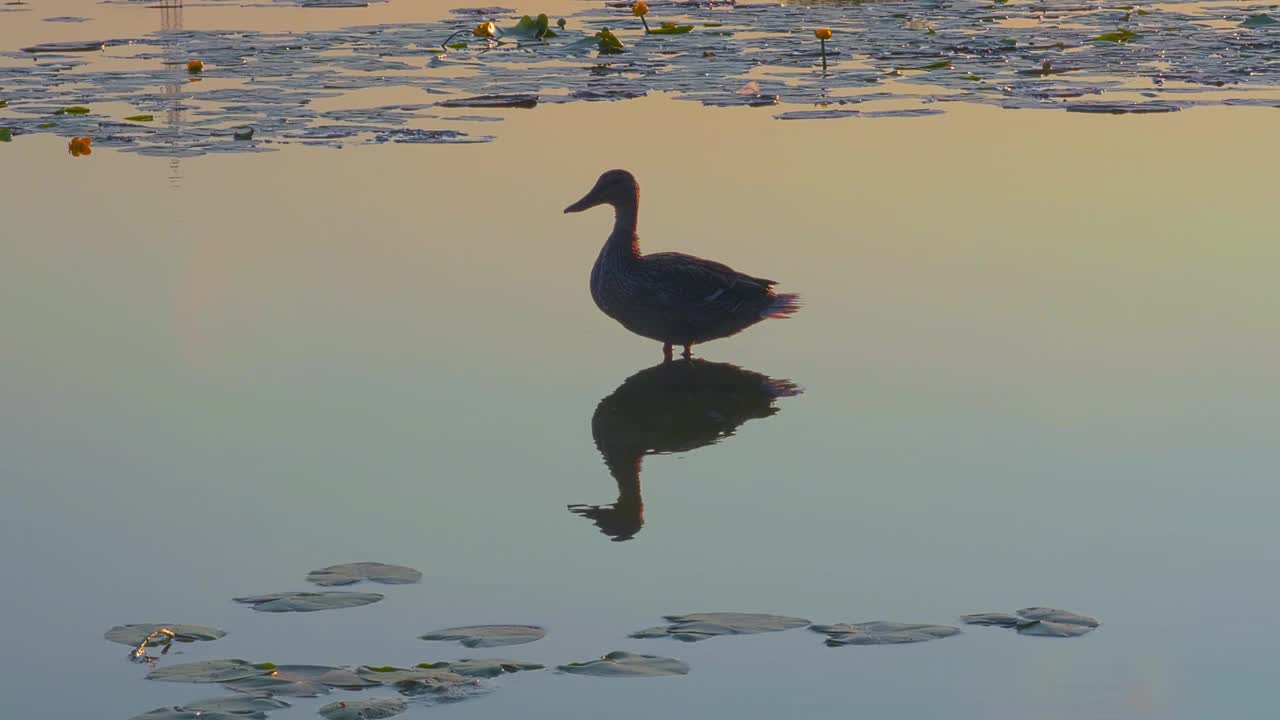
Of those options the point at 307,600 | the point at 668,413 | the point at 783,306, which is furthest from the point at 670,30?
the point at 307,600

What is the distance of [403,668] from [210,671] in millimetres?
482

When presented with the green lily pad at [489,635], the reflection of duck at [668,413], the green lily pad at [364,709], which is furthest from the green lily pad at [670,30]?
the green lily pad at [364,709]

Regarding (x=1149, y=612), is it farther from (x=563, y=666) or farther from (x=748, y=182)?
(x=748, y=182)

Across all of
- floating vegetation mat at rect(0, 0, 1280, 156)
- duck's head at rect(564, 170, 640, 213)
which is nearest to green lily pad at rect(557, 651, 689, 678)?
duck's head at rect(564, 170, 640, 213)

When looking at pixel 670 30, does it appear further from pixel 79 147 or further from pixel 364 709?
pixel 364 709

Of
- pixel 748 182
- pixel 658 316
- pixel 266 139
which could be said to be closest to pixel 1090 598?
pixel 658 316

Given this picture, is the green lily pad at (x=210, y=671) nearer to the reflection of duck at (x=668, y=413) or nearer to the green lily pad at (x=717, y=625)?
the green lily pad at (x=717, y=625)

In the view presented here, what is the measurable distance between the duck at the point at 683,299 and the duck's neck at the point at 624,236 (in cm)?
7

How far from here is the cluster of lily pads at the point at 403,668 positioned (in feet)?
13.9

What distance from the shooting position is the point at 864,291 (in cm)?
852

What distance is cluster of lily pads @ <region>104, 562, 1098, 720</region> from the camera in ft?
13.9

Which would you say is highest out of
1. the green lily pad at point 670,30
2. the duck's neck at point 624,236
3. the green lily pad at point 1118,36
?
the green lily pad at point 670,30

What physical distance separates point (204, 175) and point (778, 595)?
7.27 metres

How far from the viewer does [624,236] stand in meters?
8.52
